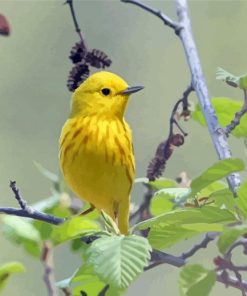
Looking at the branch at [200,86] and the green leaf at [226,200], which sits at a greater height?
the branch at [200,86]

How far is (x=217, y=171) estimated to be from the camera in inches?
35.1

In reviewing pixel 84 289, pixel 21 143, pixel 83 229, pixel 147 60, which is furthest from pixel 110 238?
pixel 147 60

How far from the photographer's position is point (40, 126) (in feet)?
15.6

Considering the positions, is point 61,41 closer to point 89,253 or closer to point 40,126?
point 40,126

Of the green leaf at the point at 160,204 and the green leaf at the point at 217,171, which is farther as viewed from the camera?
the green leaf at the point at 160,204

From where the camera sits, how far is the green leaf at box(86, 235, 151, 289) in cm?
89

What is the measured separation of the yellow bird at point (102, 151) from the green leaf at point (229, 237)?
705mm

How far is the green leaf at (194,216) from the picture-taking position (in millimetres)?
902

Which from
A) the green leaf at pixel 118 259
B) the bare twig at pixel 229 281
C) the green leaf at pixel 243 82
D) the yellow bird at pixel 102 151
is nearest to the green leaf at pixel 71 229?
the green leaf at pixel 118 259

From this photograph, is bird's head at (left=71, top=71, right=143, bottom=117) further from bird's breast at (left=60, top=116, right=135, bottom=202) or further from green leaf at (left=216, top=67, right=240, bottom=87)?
green leaf at (left=216, top=67, right=240, bottom=87)

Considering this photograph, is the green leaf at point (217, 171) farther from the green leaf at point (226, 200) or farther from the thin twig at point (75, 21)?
the thin twig at point (75, 21)

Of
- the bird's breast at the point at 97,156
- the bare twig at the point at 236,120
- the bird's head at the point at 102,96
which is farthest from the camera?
the bird's head at the point at 102,96

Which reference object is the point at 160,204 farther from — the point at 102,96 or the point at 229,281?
the point at 102,96

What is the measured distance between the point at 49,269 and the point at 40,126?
3.73 metres
